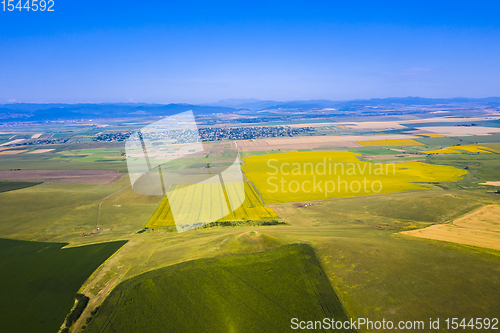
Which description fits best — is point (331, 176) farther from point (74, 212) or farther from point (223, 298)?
point (74, 212)

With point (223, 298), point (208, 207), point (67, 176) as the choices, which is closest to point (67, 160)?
point (67, 176)

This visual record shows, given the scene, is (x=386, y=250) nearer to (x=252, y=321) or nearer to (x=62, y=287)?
(x=252, y=321)

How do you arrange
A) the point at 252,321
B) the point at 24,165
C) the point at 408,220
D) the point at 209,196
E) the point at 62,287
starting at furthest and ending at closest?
the point at 24,165
the point at 209,196
the point at 408,220
the point at 62,287
the point at 252,321

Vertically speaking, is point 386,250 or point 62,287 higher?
point 386,250

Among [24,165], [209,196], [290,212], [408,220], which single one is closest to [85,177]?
[24,165]

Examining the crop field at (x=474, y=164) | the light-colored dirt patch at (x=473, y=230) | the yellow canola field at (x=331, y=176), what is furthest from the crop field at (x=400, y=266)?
the crop field at (x=474, y=164)

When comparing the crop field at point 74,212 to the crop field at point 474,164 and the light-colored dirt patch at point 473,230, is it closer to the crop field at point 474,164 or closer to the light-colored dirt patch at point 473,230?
the light-colored dirt patch at point 473,230
